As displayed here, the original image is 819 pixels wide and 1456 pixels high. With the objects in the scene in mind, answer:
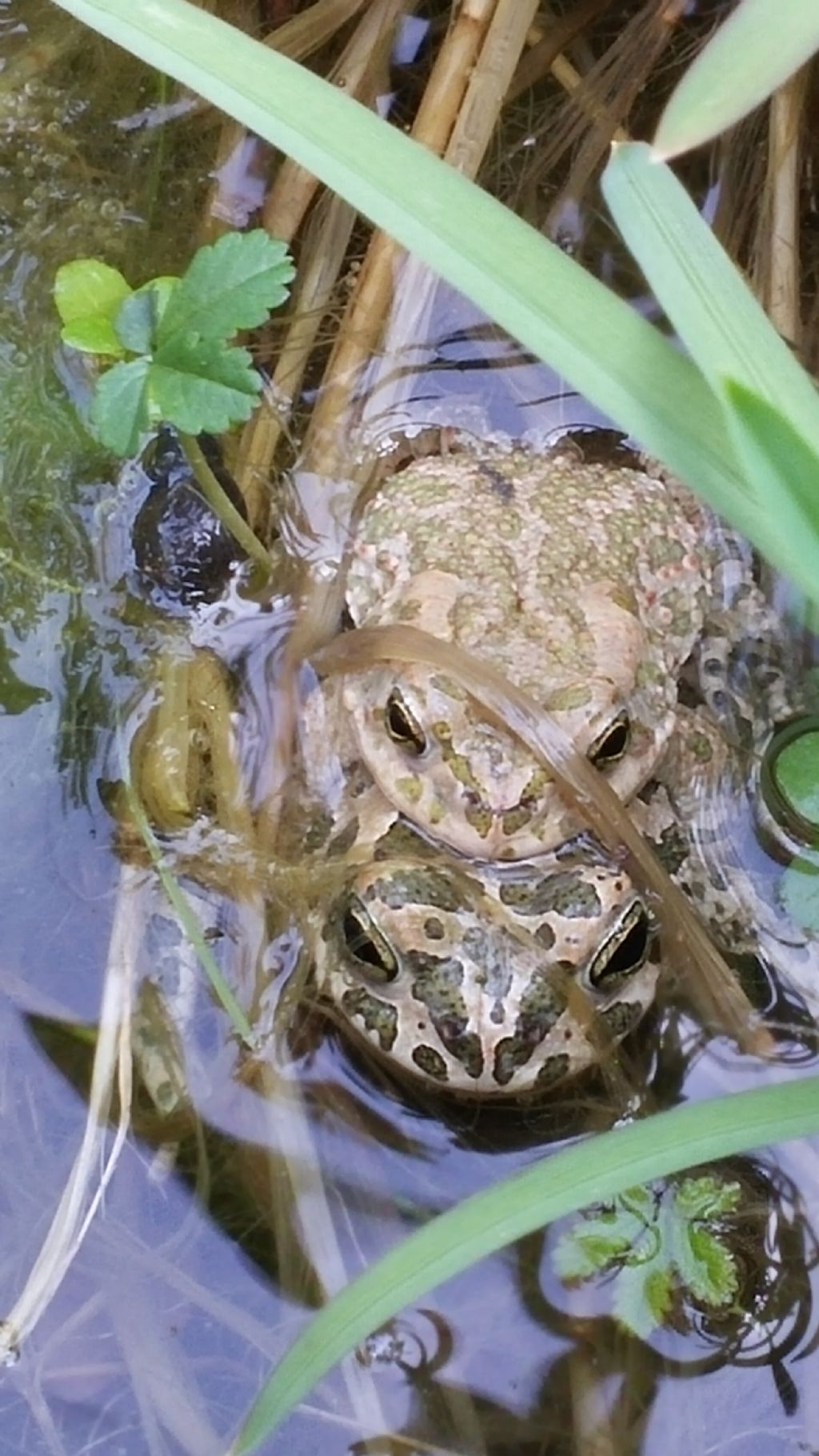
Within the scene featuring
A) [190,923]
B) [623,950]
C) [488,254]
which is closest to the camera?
[488,254]

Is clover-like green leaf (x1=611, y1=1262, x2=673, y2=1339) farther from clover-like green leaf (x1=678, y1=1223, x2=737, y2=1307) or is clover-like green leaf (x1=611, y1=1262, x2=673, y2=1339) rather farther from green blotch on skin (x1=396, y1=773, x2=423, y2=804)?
green blotch on skin (x1=396, y1=773, x2=423, y2=804)

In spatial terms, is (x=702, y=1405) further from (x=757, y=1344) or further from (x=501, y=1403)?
(x=501, y=1403)

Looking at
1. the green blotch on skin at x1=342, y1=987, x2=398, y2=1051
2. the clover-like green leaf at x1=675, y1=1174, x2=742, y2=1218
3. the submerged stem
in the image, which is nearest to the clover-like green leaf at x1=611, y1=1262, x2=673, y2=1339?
the clover-like green leaf at x1=675, y1=1174, x2=742, y2=1218

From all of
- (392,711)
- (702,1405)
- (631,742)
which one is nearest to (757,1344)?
(702,1405)

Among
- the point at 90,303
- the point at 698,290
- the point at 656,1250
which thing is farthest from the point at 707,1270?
the point at 90,303

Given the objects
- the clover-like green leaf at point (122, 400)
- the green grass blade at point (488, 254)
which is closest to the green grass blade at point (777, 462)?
the green grass blade at point (488, 254)

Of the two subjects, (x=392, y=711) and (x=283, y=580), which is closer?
(x=392, y=711)

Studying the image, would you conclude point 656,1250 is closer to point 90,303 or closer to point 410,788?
point 410,788
